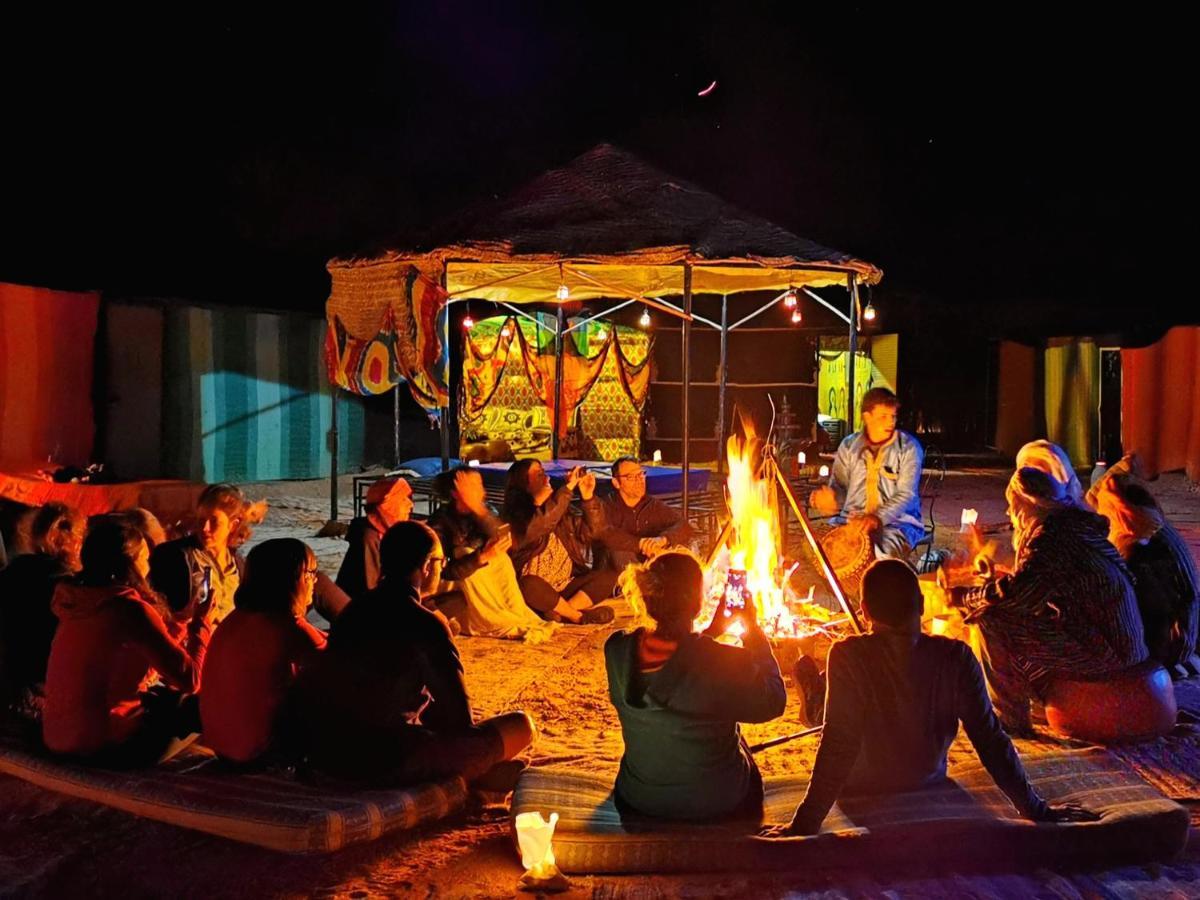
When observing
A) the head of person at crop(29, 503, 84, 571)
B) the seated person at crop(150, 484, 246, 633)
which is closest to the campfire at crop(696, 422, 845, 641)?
the seated person at crop(150, 484, 246, 633)

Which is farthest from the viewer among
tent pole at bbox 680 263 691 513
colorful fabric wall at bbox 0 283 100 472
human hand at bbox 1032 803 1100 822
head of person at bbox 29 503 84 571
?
colorful fabric wall at bbox 0 283 100 472

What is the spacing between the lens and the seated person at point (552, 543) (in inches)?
319

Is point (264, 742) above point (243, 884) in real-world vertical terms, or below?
above

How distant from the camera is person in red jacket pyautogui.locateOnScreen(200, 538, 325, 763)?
4.10 meters

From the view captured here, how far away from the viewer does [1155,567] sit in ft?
18.2

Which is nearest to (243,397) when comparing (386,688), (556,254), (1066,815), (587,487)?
(556,254)

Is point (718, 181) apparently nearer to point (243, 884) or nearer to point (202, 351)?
point (202, 351)

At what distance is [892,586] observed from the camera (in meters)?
3.64

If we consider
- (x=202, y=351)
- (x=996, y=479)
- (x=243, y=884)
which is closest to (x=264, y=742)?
(x=243, y=884)

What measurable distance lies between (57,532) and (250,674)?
168cm

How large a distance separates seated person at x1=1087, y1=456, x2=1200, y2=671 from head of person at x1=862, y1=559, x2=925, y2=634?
2322 millimetres

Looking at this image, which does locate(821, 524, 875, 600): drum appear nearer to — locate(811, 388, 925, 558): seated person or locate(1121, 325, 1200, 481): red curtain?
locate(811, 388, 925, 558): seated person

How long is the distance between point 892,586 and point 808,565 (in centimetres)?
710

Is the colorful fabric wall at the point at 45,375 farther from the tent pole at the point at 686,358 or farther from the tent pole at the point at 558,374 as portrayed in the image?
the tent pole at the point at 686,358
